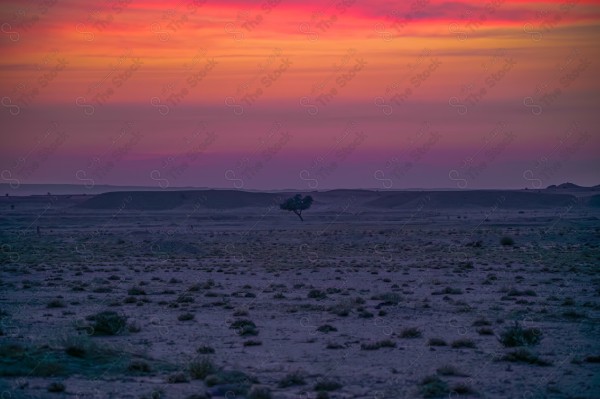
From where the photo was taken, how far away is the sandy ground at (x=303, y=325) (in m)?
16.7

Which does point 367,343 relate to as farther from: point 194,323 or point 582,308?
point 582,308

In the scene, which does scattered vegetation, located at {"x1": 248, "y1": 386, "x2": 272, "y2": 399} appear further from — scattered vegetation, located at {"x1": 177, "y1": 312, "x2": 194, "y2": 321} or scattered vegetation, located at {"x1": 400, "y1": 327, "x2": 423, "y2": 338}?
scattered vegetation, located at {"x1": 177, "y1": 312, "x2": 194, "y2": 321}

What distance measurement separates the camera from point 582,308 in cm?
2991

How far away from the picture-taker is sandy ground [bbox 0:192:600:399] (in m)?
16.7

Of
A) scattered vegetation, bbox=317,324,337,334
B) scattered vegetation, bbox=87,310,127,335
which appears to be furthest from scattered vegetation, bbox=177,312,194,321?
scattered vegetation, bbox=317,324,337,334

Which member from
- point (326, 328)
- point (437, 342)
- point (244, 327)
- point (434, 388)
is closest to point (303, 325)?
→ point (326, 328)

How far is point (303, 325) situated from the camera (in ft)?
85.7

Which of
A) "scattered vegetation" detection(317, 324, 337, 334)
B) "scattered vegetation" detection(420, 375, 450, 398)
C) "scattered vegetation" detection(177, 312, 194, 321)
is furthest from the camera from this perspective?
"scattered vegetation" detection(177, 312, 194, 321)

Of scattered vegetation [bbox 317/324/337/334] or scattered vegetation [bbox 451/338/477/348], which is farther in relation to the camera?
scattered vegetation [bbox 317/324/337/334]

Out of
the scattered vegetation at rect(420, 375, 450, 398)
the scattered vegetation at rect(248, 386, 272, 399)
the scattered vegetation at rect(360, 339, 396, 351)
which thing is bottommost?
the scattered vegetation at rect(420, 375, 450, 398)

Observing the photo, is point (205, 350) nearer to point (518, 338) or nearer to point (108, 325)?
point (108, 325)

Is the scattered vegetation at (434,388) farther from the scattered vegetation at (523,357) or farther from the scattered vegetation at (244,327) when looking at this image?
the scattered vegetation at (244,327)

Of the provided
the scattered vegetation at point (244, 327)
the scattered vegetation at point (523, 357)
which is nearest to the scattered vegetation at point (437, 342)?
the scattered vegetation at point (523, 357)

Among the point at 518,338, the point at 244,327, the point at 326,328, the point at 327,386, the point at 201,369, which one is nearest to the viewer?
the point at 327,386
